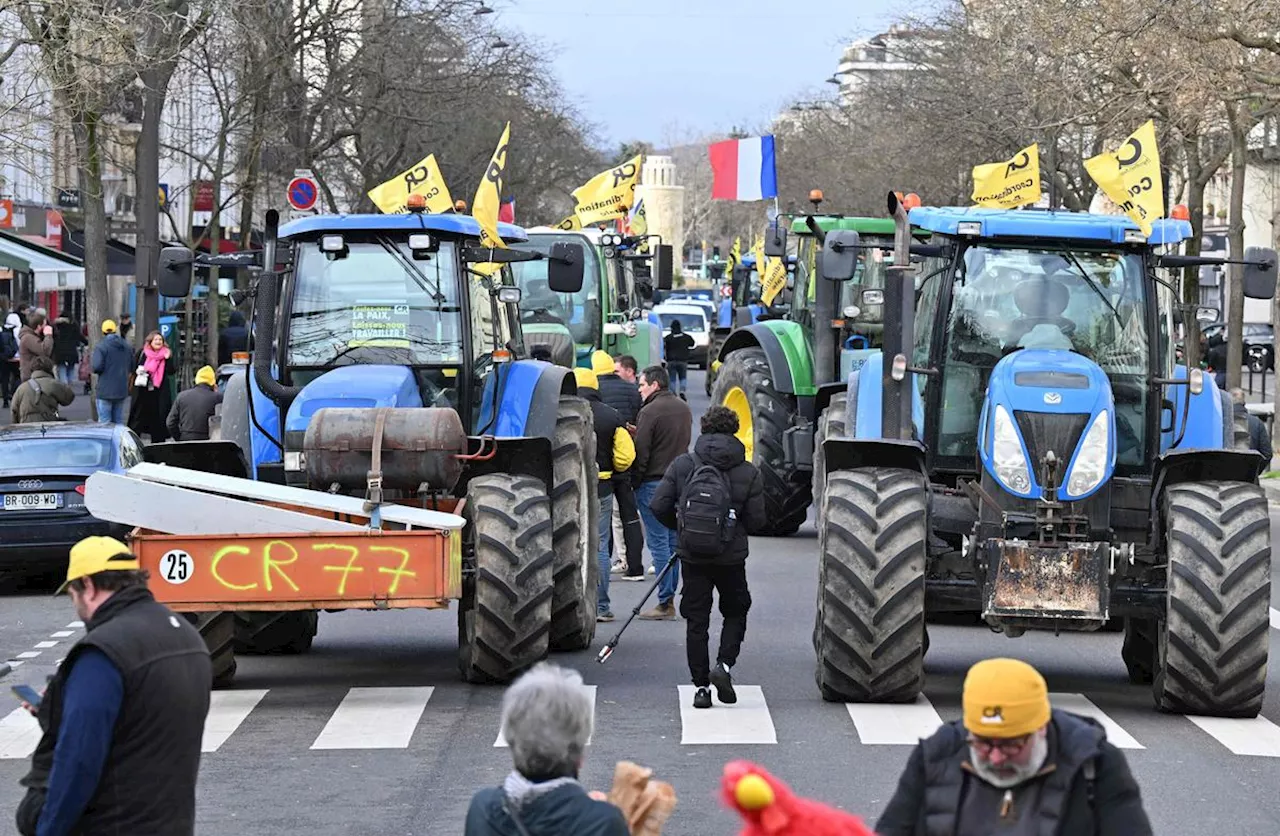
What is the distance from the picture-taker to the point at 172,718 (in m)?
6.69

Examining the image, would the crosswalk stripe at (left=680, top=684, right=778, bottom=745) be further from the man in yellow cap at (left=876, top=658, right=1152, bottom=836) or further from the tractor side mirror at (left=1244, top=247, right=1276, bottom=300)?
the man in yellow cap at (left=876, top=658, right=1152, bottom=836)

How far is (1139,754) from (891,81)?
50.6 meters

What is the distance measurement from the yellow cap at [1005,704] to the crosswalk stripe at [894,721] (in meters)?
6.13

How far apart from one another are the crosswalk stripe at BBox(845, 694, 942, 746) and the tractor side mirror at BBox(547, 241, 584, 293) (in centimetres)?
346

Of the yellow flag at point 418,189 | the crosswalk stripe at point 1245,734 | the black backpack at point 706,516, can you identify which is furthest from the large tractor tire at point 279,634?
the crosswalk stripe at point 1245,734

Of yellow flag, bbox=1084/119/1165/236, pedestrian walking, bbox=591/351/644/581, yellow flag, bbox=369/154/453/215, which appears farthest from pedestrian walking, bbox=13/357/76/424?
yellow flag, bbox=1084/119/1165/236

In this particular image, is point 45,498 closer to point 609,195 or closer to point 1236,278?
point 609,195

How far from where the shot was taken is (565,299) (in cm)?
3033

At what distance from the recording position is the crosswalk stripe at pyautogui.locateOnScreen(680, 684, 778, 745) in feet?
39.2

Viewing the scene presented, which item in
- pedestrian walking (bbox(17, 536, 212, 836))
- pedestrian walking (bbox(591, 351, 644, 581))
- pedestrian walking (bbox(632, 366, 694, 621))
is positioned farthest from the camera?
pedestrian walking (bbox(591, 351, 644, 581))

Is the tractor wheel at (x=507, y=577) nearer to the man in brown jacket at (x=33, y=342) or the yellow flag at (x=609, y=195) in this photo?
the man in brown jacket at (x=33, y=342)

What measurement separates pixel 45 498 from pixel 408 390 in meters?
6.69

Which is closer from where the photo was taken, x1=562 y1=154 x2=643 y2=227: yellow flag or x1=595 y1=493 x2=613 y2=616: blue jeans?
x1=595 y1=493 x2=613 y2=616: blue jeans

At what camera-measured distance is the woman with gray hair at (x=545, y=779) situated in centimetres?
562
